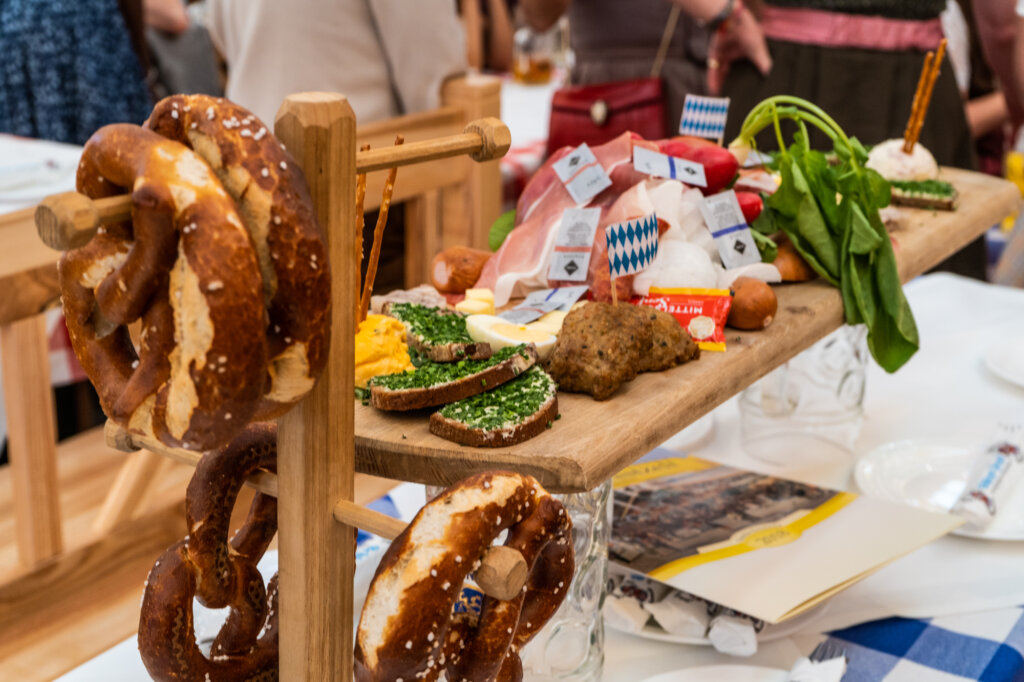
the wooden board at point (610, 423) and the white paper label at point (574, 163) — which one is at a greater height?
the white paper label at point (574, 163)

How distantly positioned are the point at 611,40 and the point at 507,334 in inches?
76.2

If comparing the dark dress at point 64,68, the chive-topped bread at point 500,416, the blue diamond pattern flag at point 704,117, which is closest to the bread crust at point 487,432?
the chive-topped bread at point 500,416

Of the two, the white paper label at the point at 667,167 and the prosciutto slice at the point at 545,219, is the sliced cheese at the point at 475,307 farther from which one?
the white paper label at the point at 667,167

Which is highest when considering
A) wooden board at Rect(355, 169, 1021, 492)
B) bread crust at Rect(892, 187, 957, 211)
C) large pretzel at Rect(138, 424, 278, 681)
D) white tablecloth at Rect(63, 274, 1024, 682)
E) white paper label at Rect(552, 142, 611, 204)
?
white paper label at Rect(552, 142, 611, 204)

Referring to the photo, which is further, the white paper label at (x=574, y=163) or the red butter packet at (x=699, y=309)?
the white paper label at (x=574, y=163)

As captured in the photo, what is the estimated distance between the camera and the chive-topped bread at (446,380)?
84 centimetres

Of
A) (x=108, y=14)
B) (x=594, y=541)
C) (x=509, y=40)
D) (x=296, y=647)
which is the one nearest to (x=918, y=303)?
(x=594, y=541)

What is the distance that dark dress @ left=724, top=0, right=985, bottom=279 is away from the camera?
238 centimetres

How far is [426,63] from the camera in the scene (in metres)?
2.19

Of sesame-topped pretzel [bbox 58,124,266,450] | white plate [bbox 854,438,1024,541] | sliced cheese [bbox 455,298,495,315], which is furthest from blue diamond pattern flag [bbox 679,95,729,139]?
sesame-topped pretzel [bbox 58,124,266,450]

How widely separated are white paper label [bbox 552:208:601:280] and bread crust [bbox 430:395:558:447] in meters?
0.29

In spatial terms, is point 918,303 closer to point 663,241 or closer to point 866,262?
point 866,262

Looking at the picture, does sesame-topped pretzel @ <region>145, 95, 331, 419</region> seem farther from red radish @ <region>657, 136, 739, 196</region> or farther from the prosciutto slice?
red radish @ <region>657, 136, 739, 196</region>

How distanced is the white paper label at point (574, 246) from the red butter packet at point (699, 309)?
76 millimetres
